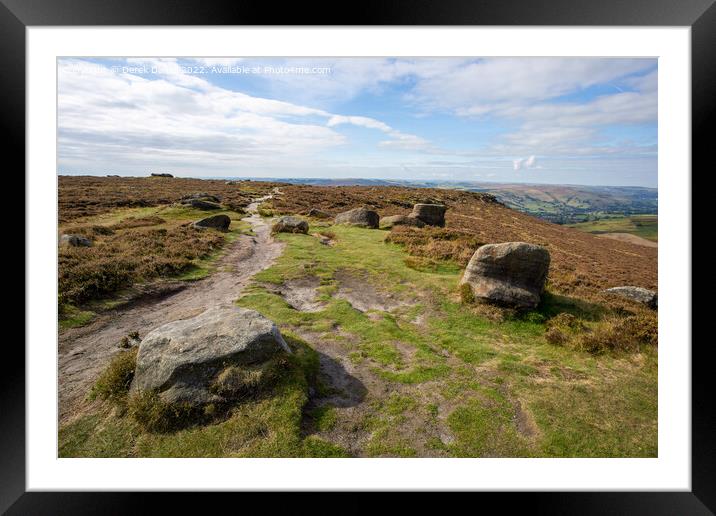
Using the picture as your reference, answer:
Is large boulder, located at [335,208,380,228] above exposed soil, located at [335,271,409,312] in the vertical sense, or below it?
above

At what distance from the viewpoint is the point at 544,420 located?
7234 mm

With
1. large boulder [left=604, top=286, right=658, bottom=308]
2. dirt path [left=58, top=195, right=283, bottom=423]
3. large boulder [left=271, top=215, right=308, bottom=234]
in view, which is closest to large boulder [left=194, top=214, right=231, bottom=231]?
large boulder [left=271, top=215, right=308, bottom=234]

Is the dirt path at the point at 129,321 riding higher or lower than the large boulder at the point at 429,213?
lower

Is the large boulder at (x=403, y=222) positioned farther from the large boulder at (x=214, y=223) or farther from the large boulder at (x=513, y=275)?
the large boulder at (x=513, y=275)

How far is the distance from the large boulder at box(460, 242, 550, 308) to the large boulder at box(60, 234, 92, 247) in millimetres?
19981

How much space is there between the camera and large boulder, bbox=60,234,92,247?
16.8m

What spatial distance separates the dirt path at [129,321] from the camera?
7.97 meters

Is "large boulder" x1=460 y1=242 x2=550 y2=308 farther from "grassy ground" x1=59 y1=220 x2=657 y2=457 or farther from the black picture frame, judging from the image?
the black picture frame

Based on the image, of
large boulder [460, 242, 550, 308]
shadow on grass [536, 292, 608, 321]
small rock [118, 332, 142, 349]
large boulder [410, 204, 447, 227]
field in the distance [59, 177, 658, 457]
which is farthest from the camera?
large boulder [410, 204, 447, 227]

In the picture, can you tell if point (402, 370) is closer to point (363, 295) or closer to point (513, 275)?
point (363, 295)

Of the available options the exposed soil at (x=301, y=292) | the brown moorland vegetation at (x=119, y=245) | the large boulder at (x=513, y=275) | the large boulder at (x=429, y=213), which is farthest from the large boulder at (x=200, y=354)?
the large boulder at (x=429, y=213)

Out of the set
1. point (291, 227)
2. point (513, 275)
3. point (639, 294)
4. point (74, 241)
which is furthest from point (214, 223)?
point (639, 294)
